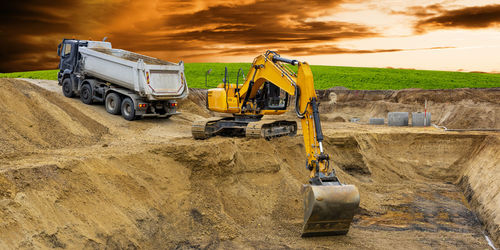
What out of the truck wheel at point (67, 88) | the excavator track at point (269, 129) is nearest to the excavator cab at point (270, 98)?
the excavator track at point (269, 129)

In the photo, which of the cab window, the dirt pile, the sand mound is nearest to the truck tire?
the sand mound

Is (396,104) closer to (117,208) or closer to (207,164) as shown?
(207,164)

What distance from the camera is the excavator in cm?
1015

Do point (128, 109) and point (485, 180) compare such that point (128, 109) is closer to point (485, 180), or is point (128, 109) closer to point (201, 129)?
point (201, 129)

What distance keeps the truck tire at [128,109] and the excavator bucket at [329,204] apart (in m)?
10.7

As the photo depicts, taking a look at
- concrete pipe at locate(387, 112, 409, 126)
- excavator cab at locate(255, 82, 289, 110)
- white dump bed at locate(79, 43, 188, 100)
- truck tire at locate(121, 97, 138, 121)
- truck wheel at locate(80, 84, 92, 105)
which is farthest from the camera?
concrete pipe at locate(387, 112, 409, 126)

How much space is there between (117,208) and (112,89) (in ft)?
34.2

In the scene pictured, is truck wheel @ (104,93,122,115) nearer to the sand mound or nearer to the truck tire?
the truck tire

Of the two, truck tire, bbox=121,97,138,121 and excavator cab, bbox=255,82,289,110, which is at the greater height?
excavator cab, bbox=255,82,289,110

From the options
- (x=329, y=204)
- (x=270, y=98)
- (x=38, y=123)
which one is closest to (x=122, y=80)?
(x=38, y=123)

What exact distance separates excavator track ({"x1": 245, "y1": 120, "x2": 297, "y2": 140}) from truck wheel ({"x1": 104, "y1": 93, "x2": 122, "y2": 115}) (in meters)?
6.86

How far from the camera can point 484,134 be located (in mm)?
19828

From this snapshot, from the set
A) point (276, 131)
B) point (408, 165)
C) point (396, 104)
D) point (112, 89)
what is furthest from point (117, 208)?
point (396, 104)

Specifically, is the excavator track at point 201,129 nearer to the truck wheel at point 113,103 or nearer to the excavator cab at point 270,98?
the excavator cab at point 270,98
